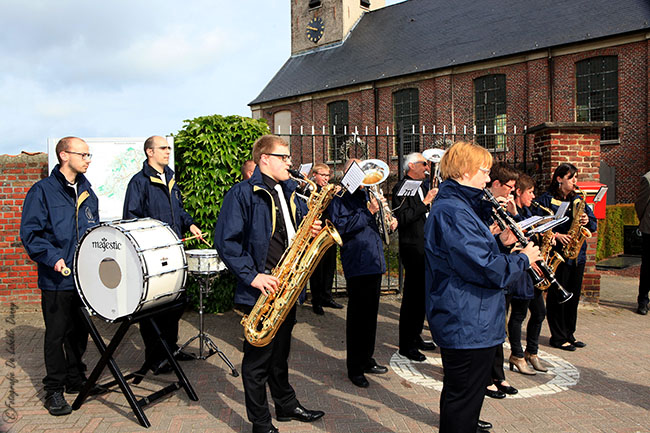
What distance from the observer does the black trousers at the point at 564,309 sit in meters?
5.70

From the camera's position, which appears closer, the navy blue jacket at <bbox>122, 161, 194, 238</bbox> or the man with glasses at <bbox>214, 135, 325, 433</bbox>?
the man with glasses at <bbox>214, 135, 325, 433</bbox>

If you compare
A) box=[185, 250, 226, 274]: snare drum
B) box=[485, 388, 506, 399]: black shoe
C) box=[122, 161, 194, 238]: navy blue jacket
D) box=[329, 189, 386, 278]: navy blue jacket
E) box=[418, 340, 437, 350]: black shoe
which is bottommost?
box=[418, 340, 437, 350]: black shoe

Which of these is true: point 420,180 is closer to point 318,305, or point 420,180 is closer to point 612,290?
point 318,305

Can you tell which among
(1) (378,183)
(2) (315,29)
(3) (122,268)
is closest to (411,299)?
(1) (378,183)

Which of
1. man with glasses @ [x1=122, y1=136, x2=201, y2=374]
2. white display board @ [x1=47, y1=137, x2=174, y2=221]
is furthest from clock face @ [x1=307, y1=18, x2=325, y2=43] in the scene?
man with glasses @ [x1=122, y1=136, x2=201, y2=374]

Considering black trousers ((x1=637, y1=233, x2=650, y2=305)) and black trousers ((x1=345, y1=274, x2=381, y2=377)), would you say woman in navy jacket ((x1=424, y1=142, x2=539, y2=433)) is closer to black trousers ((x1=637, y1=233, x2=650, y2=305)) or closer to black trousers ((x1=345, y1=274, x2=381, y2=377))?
black trousers ((x1=345, y1=274, x2=381, y2=377))

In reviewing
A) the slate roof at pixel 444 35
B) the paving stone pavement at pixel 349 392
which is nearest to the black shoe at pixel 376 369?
the paving stone pavement at pixel 349 392

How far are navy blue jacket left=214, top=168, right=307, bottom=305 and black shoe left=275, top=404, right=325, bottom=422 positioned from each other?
1001 millimetres

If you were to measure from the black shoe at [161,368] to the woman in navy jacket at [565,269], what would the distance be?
4.27 m

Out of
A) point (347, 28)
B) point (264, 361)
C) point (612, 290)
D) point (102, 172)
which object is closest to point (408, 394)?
point (264, 361)

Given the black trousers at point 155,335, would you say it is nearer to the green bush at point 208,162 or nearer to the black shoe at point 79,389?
the black shoe at point 79,389

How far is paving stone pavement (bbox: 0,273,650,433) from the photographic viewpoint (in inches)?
149

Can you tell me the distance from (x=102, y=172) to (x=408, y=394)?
4.99 m

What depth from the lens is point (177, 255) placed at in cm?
387
